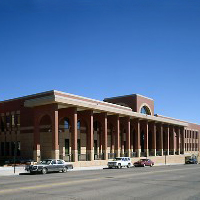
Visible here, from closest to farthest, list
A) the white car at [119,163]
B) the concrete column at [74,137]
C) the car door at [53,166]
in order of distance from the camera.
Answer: the car door at [53,166], the white car at [119,163], the concrete column at [74,137]

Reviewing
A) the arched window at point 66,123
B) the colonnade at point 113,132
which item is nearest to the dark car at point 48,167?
the colonnade at point 113,132

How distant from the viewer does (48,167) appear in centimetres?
3303

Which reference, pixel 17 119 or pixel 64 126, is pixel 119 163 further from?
pixel 17 119

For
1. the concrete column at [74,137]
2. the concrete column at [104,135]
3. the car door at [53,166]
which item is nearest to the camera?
the car door at [53,166]

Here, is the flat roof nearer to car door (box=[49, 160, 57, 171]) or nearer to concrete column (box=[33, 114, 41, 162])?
concrete column (box=[33, 114, 41, 162])

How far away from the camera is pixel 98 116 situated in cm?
5431

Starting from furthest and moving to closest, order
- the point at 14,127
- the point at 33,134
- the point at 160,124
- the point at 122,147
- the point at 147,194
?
the point at 160,124, the point at 122,147, the point at 14,127, the point at 33,134, the point at 147,194

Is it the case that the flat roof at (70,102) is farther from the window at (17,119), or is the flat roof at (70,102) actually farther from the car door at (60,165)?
the car door at (60,165)

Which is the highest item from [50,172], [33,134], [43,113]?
[43,113]


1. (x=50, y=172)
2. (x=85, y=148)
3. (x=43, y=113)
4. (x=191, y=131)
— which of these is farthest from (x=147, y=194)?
(x=191, y=131)

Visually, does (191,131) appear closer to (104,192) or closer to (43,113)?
(43,113)

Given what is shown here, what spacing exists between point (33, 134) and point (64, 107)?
6.72m

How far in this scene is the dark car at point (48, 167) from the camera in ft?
106

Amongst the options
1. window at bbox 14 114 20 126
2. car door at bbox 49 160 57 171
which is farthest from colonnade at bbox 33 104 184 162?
car door at bbox 49 160 57 171
